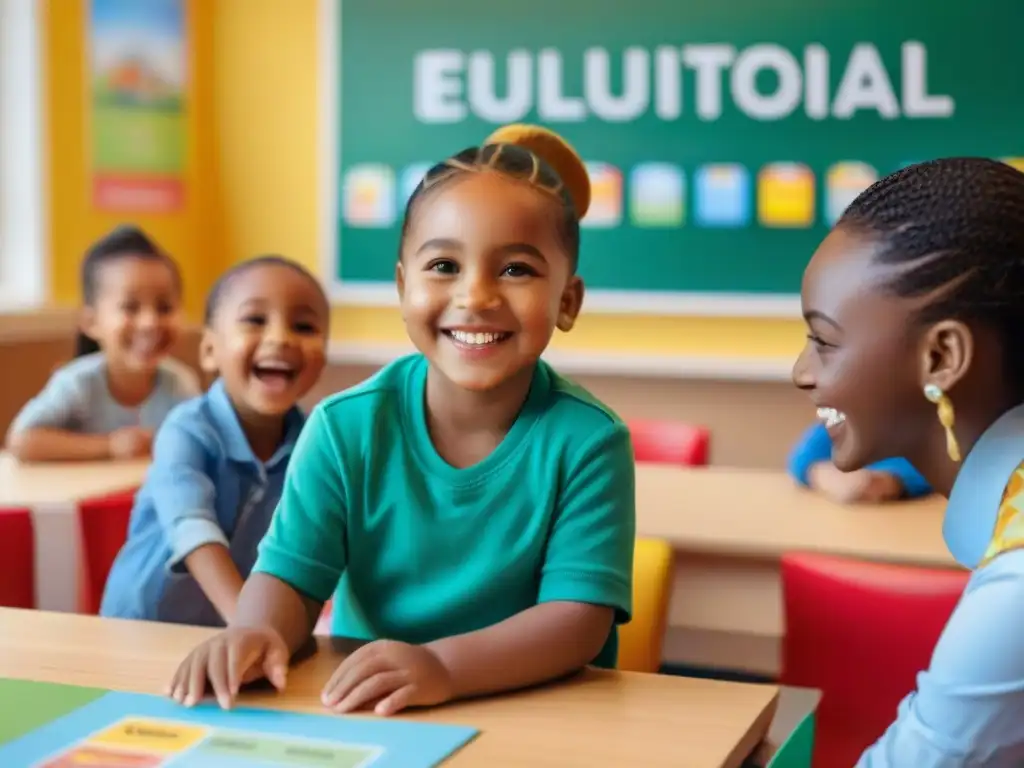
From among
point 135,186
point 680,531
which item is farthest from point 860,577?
point 135,186

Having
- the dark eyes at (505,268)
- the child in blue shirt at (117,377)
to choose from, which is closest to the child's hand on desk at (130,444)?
the child in blue shirt at (117,377)

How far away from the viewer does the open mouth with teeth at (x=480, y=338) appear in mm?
1304

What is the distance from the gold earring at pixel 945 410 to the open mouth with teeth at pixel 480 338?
45 cm

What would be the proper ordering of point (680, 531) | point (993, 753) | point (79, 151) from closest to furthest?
point (993, 753), point (680, 531), point (79, 151)

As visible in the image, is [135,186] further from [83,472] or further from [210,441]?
[210,441]

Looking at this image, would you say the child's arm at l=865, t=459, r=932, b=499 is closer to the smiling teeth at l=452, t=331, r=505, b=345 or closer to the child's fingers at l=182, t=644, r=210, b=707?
the smiling teeth at l=452, t=331, r=505, b=345

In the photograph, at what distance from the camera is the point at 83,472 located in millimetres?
2871

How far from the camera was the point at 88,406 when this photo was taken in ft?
10.3

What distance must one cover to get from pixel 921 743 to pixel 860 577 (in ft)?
2.78

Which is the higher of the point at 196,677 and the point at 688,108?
the point at 688,108

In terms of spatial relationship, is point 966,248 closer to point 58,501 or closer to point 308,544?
point 308,544

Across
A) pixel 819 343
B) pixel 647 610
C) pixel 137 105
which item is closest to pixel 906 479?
pixel 647 610

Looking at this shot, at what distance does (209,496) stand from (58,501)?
0.80 meters

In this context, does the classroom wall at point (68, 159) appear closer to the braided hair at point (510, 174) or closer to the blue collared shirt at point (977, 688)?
the braided hair at point (510, 174)
